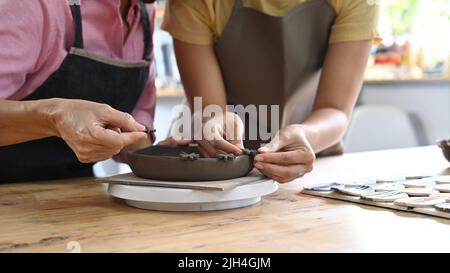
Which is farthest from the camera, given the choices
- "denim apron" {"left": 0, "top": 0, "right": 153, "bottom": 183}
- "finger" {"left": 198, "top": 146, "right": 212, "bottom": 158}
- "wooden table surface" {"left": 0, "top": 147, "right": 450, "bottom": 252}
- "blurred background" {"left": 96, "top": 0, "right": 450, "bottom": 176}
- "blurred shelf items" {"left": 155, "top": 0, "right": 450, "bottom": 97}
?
"blurred shelf items" {"left": 155, "top": 0, "right": 450, "bottom": 97}

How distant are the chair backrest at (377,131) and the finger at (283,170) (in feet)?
4.99

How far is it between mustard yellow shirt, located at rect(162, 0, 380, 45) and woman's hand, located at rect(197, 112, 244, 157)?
12.6 inches

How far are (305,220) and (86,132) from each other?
1.11ft

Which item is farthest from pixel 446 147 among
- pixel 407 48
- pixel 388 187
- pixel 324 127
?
pixel 407 48

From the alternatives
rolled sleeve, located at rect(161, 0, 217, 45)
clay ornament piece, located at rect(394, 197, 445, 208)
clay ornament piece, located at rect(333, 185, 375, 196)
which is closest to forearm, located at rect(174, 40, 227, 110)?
rolled sleeve, located at rect(161, 0, 217, 45)

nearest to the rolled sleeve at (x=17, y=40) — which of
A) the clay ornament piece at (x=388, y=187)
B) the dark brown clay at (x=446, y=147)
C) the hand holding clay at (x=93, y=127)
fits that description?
the hand holding clay at (x=93, y=127)

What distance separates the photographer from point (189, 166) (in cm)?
91

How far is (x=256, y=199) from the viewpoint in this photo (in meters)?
0.95

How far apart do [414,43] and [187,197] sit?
Answer: 3.17 metres

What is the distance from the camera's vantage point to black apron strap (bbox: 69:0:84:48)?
44.5 inches

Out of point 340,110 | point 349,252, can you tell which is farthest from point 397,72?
point 349,252

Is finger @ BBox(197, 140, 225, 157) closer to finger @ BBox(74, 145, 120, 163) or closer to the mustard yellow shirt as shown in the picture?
finger @ BBox(74, 145, 120, 163)

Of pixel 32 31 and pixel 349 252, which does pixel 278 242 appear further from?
pixel 32 31

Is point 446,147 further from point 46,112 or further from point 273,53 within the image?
point 46,112
